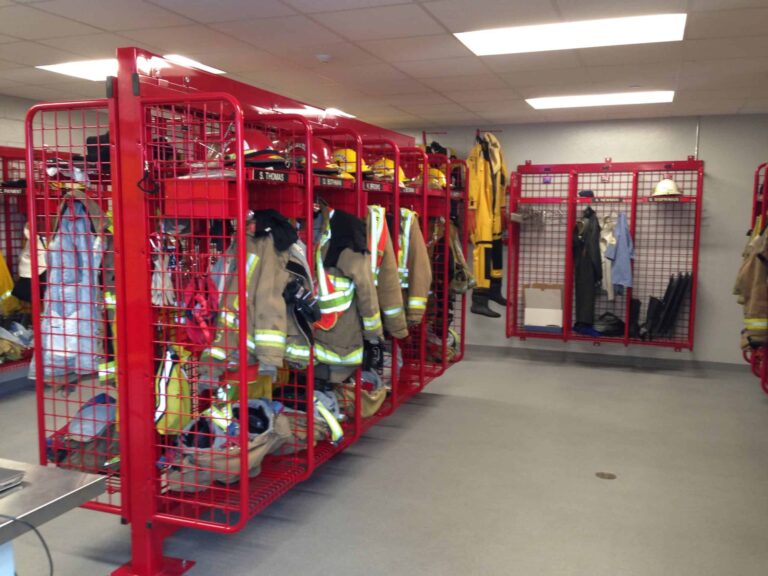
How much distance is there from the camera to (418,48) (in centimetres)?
446

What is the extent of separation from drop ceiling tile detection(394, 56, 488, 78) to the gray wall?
2.88m

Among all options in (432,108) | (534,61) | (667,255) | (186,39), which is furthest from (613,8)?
(667,255)

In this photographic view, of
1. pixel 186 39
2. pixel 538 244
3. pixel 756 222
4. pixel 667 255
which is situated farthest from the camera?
pixel 538 244

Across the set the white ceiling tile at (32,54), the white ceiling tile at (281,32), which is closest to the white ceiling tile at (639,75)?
the white ceiling tile at (281,32)

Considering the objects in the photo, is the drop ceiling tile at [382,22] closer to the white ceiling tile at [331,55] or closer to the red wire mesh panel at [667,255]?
the white ceiling tile at [331,55]

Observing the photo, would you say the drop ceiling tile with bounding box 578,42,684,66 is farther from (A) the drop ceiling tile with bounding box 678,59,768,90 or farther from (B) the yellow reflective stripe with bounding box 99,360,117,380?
(B) the yellow reflective stripe with bounding box 99,360,117,380

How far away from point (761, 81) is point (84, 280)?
17.2 feet

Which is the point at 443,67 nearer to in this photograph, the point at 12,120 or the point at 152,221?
the point at 152,221

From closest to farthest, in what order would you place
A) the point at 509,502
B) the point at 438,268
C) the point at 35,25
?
the point at 509,502 → the point at 35,25 → the point at 438,268

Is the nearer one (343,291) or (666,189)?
(343,291)

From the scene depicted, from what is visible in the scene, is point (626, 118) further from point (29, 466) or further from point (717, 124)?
point (29, 466)

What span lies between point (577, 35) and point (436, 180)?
1541 millimetres

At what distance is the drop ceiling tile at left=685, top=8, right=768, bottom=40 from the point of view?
3.62 m

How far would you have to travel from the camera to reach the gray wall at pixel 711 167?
6.96 meters
